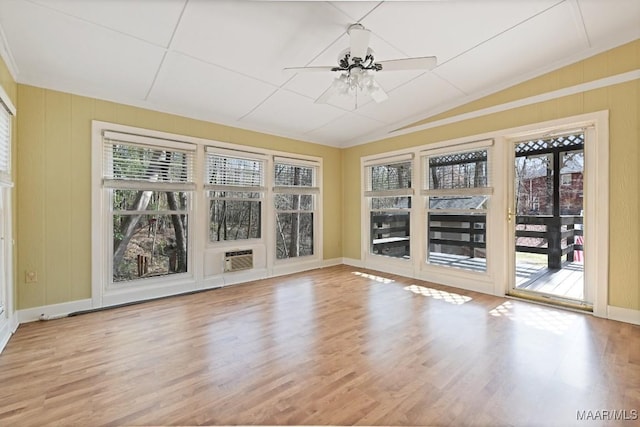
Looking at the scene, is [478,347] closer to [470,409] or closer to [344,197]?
[470,409]

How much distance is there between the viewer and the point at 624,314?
3.00 meters

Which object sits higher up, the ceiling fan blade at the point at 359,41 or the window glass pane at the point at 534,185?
the ceiling fan blade at the point at 359,41

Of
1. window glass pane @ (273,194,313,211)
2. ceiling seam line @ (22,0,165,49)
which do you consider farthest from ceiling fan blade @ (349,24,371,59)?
window glass pane @ (273,194,313,211)

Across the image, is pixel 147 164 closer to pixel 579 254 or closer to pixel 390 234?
pixel 390 234

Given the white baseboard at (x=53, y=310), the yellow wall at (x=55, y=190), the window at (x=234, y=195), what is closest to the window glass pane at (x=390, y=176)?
the window at (x=234, y=195)

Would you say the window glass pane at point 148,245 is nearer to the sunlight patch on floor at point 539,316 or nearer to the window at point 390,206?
the window at point 390,206

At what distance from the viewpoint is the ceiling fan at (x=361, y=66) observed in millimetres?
2361

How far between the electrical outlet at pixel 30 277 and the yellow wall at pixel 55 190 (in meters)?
0.03

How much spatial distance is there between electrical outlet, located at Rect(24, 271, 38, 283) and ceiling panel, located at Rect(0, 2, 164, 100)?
199 cm

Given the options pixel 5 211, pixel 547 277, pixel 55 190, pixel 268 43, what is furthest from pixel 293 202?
pixel 547 277

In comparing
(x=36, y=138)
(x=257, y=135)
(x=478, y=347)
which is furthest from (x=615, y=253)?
(x=36, y=138)

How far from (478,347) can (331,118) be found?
145 inches

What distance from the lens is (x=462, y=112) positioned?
4.29 m

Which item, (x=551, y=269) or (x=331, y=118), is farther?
(x=331, y=118)
